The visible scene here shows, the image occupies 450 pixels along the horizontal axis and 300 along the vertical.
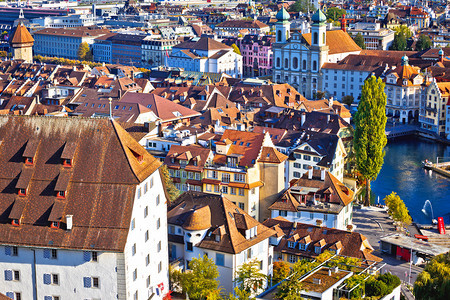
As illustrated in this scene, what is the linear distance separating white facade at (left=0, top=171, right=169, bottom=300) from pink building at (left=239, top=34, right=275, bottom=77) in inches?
5114

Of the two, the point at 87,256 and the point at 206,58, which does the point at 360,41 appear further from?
the point at 87,256

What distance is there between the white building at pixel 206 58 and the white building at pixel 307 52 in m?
10.3

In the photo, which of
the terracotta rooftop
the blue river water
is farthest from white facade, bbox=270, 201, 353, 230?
the terracotta rooftop

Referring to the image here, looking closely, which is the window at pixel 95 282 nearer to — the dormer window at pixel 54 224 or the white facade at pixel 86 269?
the white facade at pixel 86 269

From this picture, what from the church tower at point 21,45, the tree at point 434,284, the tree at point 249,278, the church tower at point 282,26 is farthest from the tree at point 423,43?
the tree at point 249,278

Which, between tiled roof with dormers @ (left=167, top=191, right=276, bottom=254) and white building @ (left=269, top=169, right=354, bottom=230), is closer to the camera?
tiled roof with dormers @ (left=167, top=191, right=276, bottom=254)

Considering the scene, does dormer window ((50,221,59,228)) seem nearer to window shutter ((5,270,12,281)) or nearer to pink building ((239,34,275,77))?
window shutter ((5,270,12,281))

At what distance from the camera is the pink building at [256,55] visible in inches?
7008

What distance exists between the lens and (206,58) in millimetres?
166375

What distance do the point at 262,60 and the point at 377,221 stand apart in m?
103

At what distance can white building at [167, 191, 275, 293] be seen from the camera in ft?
180

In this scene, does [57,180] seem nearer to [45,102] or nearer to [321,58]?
[45,102]

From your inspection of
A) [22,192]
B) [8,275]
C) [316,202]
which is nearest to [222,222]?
Answer: [22,192]

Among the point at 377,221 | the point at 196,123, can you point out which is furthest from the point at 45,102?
the point at 377,221
